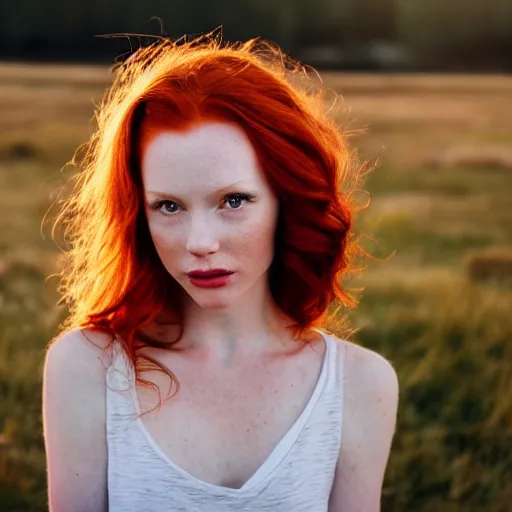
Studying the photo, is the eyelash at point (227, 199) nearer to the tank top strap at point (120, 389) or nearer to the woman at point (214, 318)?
the woman at point (214, 318)

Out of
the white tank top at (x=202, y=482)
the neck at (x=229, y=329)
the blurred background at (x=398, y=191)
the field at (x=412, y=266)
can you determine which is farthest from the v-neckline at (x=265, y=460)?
the blurred background at (x=398, y=191)

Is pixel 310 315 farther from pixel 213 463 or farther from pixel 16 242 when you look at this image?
pixel 16 242

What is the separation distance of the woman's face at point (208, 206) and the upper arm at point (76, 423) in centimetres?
19

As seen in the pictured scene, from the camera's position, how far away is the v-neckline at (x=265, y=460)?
1408 mm

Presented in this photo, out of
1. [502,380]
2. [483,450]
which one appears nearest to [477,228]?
[502,380]

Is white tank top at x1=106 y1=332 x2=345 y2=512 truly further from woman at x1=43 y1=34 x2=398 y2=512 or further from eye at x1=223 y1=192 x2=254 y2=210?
eye at x1=223 y1=192 x2=254 y2=210

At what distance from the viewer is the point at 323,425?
1479mm

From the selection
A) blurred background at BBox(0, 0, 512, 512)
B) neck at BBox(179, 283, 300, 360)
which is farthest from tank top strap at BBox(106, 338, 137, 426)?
blurred background at BBox(0, 0, 512, 512)

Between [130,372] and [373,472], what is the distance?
0.41 metres

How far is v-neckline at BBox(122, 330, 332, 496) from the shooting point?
1408 millimetres

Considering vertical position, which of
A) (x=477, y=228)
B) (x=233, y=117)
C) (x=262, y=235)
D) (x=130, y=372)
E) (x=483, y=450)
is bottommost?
(x=483, y=450)

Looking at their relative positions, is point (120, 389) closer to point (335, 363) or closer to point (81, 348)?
point (81, 348)

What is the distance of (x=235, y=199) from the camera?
1.39 meters

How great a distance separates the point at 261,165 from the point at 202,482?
1.52ft
